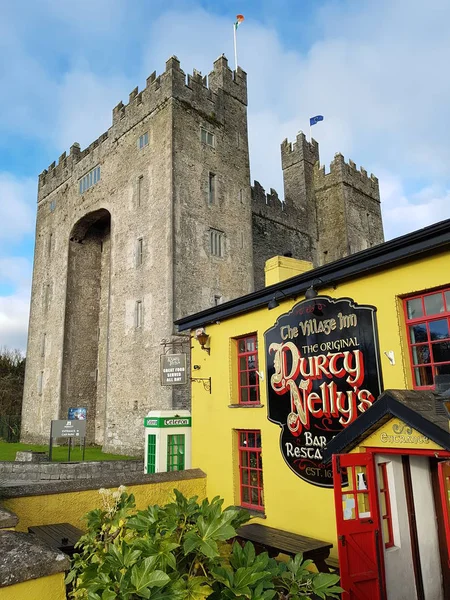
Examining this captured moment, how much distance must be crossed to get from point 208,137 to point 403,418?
21299 mm

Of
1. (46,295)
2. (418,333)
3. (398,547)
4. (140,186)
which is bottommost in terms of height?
(398,547)

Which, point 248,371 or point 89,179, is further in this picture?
point 89,179

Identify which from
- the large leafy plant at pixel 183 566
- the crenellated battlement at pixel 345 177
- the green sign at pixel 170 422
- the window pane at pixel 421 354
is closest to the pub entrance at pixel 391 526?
the window pane at pixel 421 354

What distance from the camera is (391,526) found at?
626 centimetres

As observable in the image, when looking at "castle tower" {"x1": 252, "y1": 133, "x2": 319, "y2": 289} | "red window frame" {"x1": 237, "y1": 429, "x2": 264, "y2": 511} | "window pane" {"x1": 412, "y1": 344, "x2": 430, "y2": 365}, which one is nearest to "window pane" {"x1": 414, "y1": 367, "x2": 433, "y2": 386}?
"window pane" {"x1": 412, "y1": 344, "x2": 430, "y2": 365}

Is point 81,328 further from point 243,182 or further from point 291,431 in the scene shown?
point 291,431

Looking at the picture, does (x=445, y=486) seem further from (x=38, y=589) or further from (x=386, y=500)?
Result: (x=38, y=589)

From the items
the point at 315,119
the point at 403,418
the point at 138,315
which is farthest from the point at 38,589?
the point at 315,119

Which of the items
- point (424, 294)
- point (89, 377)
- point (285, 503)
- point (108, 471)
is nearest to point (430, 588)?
point (285, 503)

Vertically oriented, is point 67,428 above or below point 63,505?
above

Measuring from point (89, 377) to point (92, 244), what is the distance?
28.2 ft

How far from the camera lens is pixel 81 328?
28.1 metres

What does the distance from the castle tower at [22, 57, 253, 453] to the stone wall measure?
3.64m

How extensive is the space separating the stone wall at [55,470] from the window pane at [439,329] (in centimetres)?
1189
